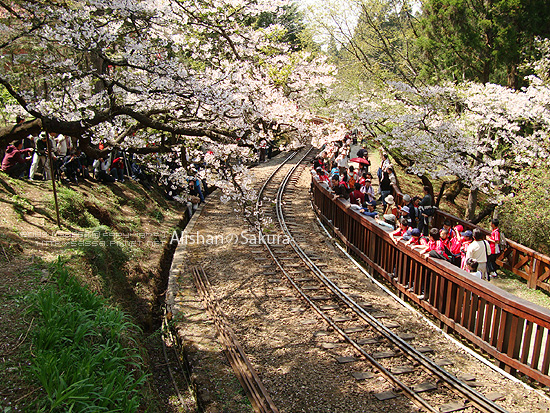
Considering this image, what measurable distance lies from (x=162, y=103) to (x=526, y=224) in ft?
33.8

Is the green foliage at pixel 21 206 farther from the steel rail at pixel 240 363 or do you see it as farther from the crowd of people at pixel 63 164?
the steel rail at pixel 240 363

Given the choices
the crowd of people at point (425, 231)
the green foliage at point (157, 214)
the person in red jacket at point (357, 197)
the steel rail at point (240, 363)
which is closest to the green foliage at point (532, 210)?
the crowd of people at point (425, 231)

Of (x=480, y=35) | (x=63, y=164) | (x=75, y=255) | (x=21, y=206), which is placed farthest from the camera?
(x=480, y=35)

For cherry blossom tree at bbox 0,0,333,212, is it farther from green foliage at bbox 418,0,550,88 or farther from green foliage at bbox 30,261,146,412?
green foliage at bbox 418,0,550,88

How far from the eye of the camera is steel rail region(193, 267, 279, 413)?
5.92m

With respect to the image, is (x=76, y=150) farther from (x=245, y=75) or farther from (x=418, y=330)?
(x=418, y=330)

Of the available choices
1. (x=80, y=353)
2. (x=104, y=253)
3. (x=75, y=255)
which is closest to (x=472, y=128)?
(x=104, y=253)

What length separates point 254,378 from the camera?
6.47 meters

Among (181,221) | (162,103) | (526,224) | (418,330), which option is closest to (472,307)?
(418,330)

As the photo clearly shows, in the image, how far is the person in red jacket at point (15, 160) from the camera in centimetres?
1148

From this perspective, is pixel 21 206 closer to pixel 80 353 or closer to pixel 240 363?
pixel 80 353

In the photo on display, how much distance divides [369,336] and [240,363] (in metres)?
2.37

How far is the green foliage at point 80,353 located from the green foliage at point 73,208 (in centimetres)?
413

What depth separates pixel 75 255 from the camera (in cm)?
830
